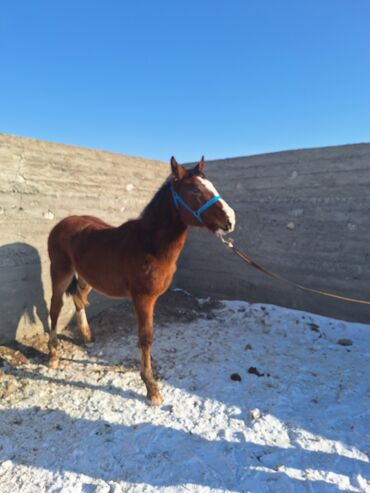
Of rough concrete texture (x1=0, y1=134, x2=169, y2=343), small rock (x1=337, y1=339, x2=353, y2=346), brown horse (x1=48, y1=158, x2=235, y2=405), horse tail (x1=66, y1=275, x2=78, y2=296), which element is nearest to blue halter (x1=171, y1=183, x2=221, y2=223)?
brown horse (x1=48, y1=158, x2=235, y2=405)

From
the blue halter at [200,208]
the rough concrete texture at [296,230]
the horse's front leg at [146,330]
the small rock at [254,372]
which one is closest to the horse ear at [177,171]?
the blue halter at [200,208]

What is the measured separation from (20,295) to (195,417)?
2.82 metres

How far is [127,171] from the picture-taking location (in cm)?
586

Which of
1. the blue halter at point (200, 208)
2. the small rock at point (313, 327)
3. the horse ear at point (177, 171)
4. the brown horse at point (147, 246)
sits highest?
the horse ear at point (177, 171)

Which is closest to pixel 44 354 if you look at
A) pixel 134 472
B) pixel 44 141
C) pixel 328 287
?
pixel 134 472

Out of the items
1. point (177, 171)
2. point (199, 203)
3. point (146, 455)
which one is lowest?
point (146, 455)

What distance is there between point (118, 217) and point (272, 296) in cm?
323

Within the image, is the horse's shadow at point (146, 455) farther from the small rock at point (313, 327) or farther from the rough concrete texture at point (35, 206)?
the small rock at point (313, 327)

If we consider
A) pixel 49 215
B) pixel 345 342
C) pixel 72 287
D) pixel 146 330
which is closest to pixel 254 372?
pixel 146 330

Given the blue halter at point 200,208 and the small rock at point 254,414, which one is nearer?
the blue halter at point 200,208

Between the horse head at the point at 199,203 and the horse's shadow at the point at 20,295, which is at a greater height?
the horse head at the point at 199,203

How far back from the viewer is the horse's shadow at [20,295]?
4125 millimetres

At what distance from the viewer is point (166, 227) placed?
3.08 meters

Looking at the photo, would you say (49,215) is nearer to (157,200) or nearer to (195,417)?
(157,200)
